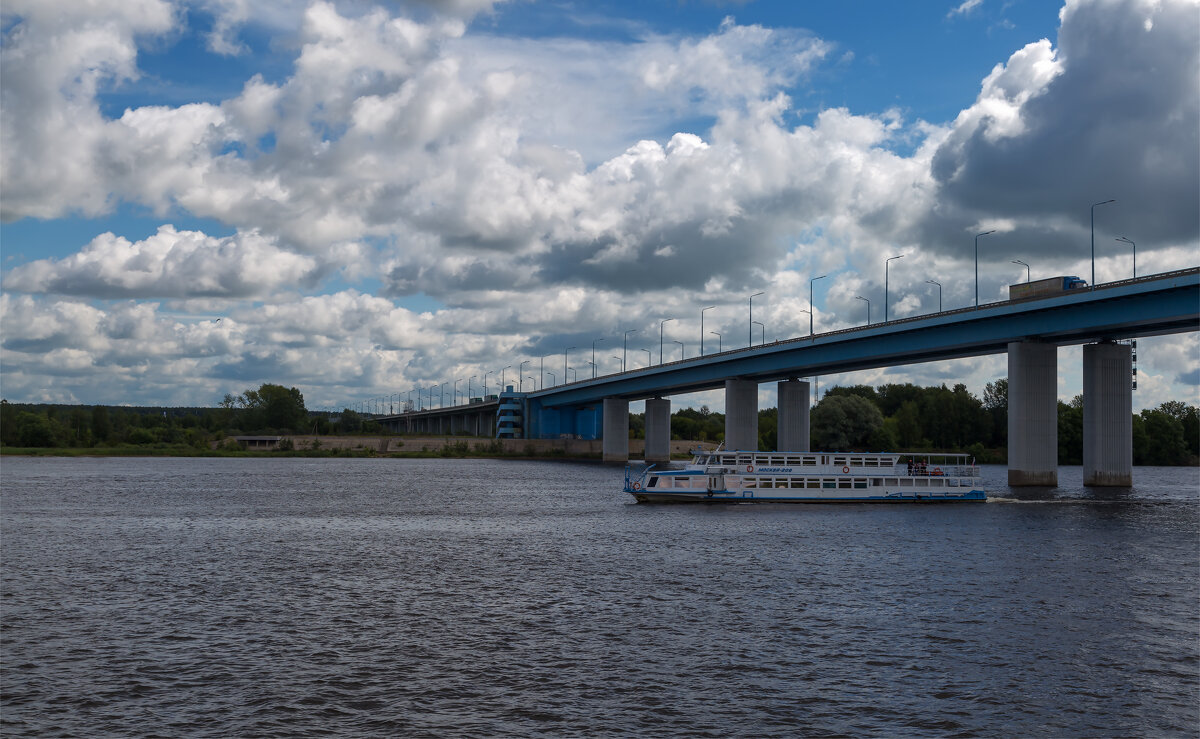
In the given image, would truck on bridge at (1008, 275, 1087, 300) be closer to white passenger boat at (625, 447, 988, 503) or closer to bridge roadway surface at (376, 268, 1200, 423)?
bridge roadway surface at (376, 268, 1200, 423)

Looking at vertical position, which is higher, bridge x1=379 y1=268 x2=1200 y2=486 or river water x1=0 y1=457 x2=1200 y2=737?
bridge x1=379 y1=268 x2=1200 y2=486

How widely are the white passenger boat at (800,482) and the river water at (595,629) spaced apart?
19.3m

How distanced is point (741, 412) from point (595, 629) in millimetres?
120697

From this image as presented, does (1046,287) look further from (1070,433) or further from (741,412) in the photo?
(1070,433)

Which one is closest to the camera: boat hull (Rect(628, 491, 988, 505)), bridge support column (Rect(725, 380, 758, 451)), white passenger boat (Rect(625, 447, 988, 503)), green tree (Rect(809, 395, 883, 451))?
boat hull (Rect(628, 491, 988, 505))

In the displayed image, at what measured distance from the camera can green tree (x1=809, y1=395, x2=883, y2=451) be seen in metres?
183

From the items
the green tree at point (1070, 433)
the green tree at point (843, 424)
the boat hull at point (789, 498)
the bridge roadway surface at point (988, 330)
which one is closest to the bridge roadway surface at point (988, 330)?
the bridge roadway surface at point (988, 330)

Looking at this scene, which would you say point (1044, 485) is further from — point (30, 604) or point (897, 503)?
point (30, 604)

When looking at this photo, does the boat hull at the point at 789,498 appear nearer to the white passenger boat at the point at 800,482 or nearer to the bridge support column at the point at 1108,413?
the white passenger boat at the point at 800,482

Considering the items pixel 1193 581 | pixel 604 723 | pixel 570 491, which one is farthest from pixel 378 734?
pixel 570 491

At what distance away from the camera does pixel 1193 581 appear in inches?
1786

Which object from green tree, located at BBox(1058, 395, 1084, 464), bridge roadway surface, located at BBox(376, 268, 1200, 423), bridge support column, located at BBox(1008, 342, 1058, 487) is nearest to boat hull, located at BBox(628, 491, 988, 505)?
bridge support column, located at BBox(1008, 342, 1058, 487)

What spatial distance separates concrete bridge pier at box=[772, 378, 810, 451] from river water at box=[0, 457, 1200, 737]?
75.8 m

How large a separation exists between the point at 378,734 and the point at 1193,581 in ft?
128
